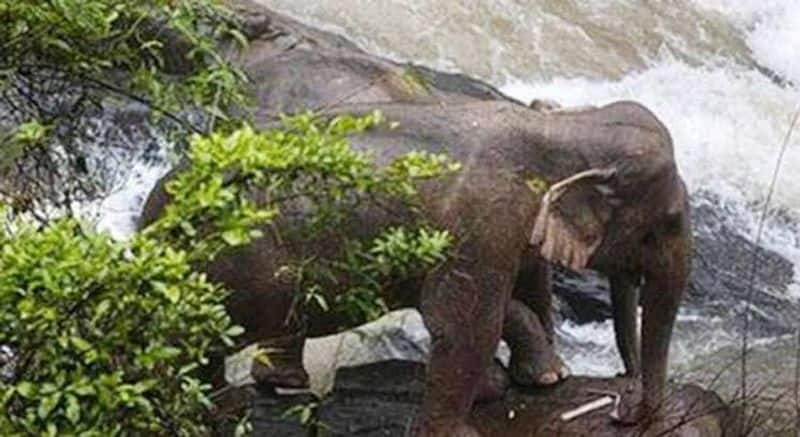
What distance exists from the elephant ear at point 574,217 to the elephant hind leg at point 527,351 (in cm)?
48

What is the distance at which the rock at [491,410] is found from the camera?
4121 mm

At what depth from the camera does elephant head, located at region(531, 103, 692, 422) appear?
3838 millimetres

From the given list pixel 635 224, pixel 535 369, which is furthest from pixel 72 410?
pixel 535 369

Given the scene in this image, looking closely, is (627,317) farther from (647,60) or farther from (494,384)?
(647,60)

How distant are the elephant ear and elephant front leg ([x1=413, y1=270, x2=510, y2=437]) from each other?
137mm

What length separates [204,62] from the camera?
293cm

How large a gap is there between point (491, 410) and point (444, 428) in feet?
1.15

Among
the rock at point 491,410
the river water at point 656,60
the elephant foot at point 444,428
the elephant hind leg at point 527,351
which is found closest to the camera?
the elephant foot at point 444,428

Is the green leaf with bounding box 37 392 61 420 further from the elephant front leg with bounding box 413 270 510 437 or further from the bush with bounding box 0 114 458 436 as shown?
the elephant front leg with bounding box 413 270 510 437

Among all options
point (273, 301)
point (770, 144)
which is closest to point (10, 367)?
point (273, 301)

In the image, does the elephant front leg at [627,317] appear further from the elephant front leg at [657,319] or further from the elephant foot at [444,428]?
the elephant foot at [444,428]

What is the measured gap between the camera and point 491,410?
13.9ft

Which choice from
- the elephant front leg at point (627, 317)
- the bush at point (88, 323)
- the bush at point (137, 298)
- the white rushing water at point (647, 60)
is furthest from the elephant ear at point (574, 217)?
the white rushing water at point (647, 60)

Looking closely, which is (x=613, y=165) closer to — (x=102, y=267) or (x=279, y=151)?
(x=279, y=151)
